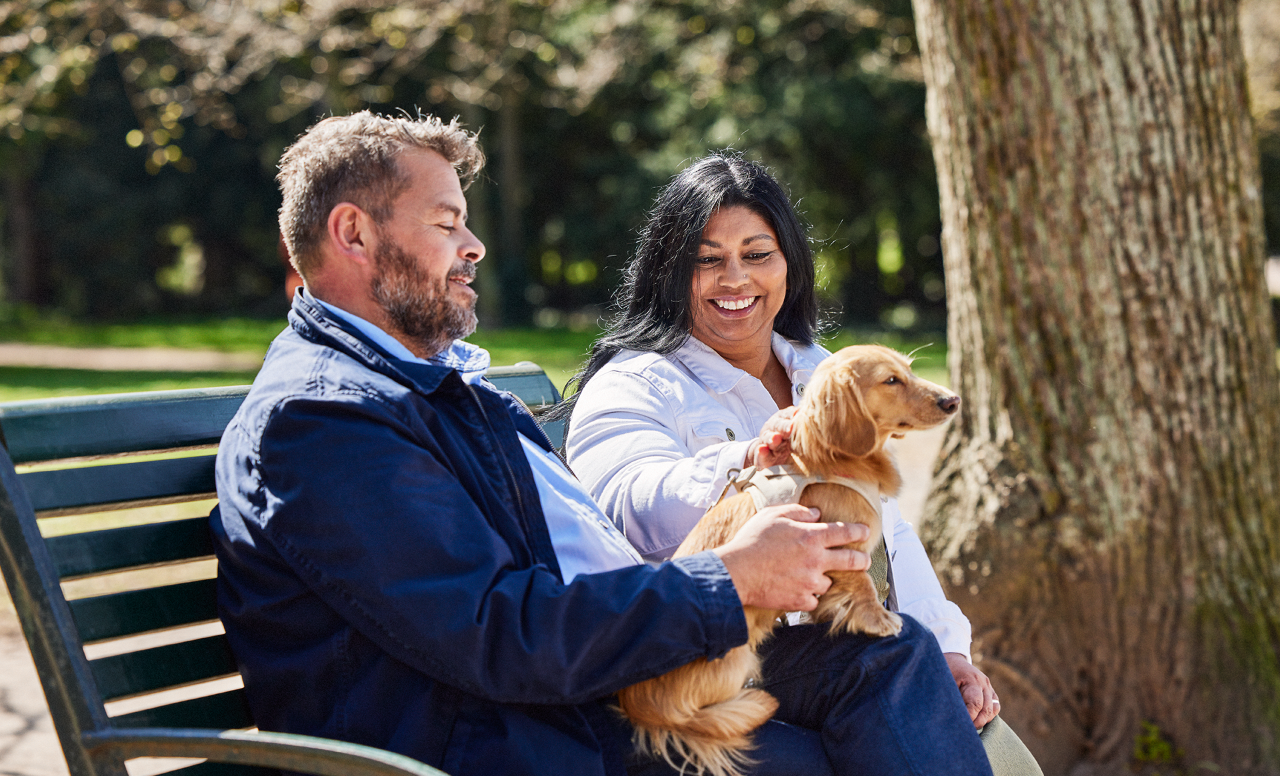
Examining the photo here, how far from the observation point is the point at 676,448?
2.93 meters

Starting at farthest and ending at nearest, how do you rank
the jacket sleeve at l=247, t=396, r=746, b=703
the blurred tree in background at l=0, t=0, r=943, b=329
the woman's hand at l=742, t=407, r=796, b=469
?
the blurred tree in background at l=0, t=0, r=943, b=329, the woman's hand at l=742, t=407, r=796, b=469, the jacket sleeve at l=247, t=396, r=746, b=703

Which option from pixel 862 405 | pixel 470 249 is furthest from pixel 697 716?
pixel 470 249

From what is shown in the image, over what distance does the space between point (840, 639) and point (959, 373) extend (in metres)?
2.11

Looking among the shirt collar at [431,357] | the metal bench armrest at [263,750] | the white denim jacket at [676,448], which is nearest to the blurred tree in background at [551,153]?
the white denim jacket at [676,448]

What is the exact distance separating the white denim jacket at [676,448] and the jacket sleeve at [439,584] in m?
0.75

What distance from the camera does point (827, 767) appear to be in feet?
7.55

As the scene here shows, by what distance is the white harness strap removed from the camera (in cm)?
235

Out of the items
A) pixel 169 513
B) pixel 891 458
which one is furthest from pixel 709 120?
pixel 891 458

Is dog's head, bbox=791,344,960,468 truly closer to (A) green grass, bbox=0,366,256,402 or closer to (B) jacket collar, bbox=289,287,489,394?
(B) jacket collar, bbox=289,287,489,394

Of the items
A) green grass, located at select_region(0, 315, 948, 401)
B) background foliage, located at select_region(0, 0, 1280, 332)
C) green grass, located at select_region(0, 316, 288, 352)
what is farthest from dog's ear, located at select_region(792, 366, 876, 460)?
green grass, located at select_region(0, 316, 288, 352)

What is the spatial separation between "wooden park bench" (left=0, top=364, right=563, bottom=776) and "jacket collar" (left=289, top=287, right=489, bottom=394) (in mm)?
396

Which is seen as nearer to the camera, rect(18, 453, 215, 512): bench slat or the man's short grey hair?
rect(18, 453, 215, 512): bench slat

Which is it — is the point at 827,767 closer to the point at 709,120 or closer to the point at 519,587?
the point at 519,587

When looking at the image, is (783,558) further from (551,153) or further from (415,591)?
(551,153)
